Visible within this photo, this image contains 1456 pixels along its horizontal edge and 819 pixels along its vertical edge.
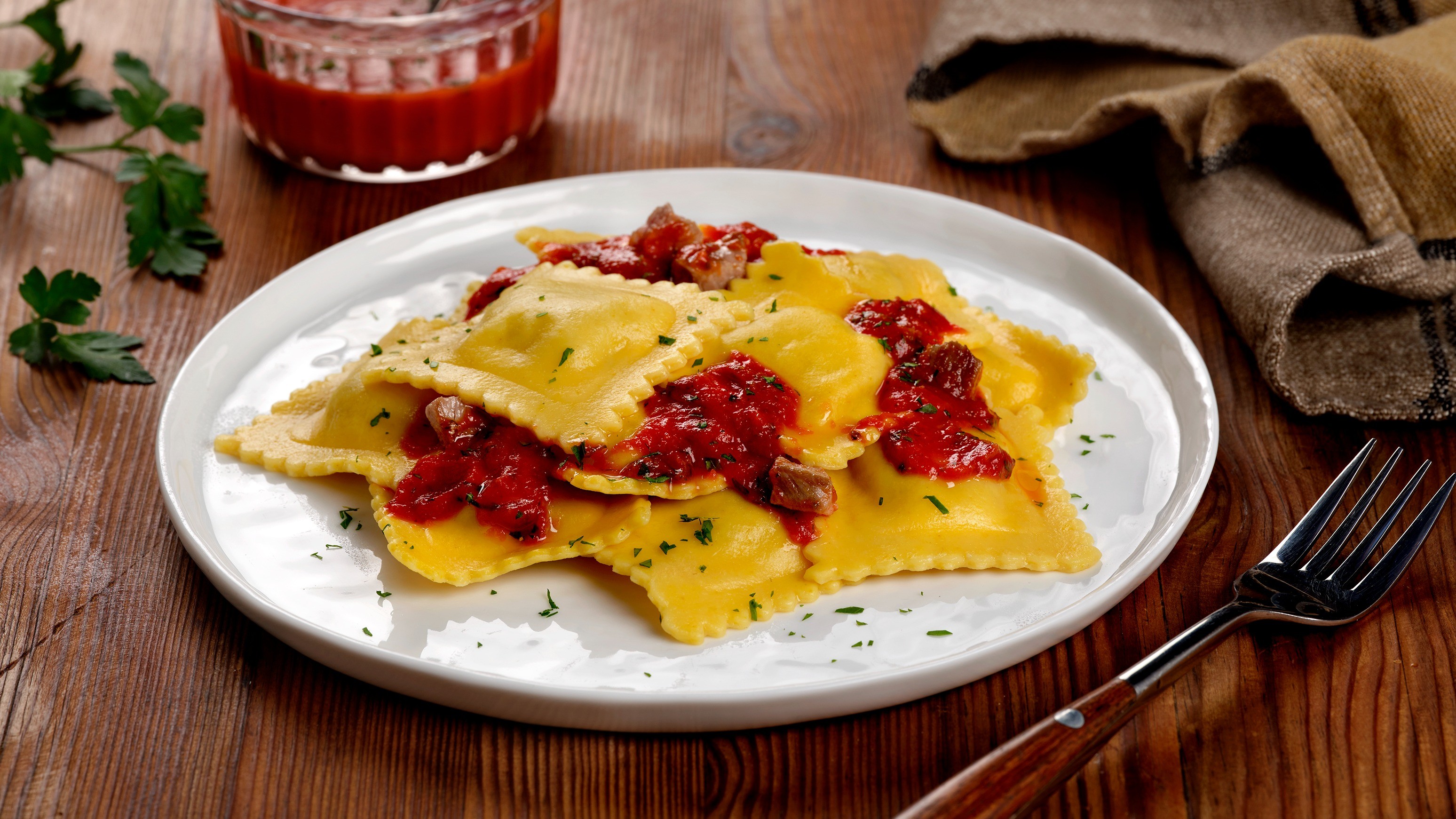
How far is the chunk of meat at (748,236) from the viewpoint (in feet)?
15.2

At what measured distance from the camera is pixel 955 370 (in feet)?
13.2

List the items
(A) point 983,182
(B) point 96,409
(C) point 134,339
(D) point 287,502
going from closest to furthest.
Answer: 1. (D) point 287,502
2. (B) point 96,409
3. (C) point 134,339
4. (A) point 983,182

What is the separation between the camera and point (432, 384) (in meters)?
3.93

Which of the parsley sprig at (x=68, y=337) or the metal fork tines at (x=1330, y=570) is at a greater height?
the parsley sprig at (x=68, y=337)

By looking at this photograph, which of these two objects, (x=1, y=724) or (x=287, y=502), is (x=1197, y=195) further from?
(x=1, y=724)

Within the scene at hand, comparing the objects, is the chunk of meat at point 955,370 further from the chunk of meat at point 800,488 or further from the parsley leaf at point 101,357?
the parsley leaf at point 101,357

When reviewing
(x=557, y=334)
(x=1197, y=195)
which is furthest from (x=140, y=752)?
(x=1197, y=195)

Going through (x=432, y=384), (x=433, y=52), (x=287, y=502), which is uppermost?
(x=433, y=52)

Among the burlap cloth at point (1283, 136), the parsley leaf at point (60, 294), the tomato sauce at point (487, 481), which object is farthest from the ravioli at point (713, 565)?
the parsley leaf at point (60, 294)

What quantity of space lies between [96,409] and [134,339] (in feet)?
1.42

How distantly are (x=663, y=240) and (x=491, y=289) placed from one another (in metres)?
0.69

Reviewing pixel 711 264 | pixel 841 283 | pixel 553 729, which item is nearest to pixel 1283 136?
pixel 841 283

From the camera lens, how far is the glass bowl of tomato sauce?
17.6ft

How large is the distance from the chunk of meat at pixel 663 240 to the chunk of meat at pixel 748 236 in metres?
0.07
